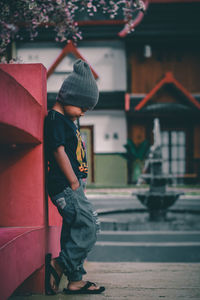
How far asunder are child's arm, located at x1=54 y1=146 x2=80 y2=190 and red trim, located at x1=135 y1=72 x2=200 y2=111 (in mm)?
14868

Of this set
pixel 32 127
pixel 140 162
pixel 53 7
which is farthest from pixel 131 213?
pixel 140 162

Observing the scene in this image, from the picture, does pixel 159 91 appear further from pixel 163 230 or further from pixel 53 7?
pixel 53 7

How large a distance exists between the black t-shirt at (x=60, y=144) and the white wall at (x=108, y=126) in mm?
15431

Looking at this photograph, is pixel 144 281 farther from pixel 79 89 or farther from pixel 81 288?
pixel 79 89

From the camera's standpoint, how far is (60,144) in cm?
243

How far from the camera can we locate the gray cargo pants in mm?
2439

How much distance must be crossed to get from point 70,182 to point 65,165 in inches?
4.3

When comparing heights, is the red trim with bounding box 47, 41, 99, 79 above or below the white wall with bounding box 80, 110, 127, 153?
above

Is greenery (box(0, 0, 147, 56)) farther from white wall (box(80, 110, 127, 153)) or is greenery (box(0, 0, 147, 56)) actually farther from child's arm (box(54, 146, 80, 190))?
white wall (box(80, 110, 127, 153))

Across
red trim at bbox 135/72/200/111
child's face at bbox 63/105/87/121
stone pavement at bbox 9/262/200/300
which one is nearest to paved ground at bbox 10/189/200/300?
stone pavement at bbox 9/262/200/300

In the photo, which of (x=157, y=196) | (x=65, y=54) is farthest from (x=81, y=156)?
(x=65, y=54)

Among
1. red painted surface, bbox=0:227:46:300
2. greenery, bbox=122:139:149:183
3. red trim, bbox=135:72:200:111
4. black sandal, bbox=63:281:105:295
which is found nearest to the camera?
red painted surface, bbox=0:227:46:300

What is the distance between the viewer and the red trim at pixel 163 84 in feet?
55.8

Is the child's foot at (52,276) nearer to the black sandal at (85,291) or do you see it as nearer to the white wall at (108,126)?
the black sandal at (85,291)
